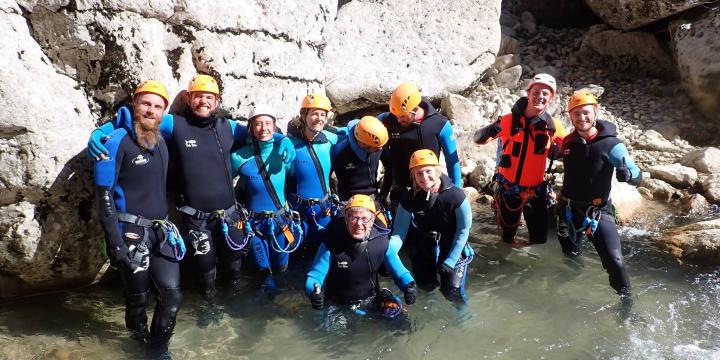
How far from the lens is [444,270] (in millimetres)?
6281

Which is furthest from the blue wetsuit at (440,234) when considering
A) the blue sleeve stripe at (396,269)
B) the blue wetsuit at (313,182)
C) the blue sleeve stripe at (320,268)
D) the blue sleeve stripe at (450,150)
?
the blue wetsuit at (313,182)

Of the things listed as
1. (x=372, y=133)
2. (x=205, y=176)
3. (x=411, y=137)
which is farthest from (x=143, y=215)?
(x=411, y=137)

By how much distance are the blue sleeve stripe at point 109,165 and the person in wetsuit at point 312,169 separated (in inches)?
86.4

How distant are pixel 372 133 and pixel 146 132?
2543 millimetres

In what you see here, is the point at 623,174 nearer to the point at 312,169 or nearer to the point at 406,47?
the point at 312,169

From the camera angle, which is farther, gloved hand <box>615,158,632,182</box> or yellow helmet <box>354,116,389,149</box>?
yellow helmet <box>354,116,389,149</box>

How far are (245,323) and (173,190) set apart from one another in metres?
1.83

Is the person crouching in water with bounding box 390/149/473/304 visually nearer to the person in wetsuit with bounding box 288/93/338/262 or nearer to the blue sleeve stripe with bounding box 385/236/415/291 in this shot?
the blue sleeve stripe with bounding box 385/236/415/291

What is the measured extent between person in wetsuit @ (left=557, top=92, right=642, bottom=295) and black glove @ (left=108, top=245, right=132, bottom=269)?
510 centimetres

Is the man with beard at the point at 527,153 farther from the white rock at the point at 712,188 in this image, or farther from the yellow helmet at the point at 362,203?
the white rock at the point at 712,188

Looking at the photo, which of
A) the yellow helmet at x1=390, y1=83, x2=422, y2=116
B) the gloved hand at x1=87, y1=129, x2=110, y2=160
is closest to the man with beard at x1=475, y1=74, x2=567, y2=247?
the yellow helmet at x1=390, y1=83, x2=422, y2=116

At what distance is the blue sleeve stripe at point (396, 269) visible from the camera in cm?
582

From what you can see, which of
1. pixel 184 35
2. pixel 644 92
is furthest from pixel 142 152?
pixel 644 92

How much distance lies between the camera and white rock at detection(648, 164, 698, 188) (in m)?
10.1
